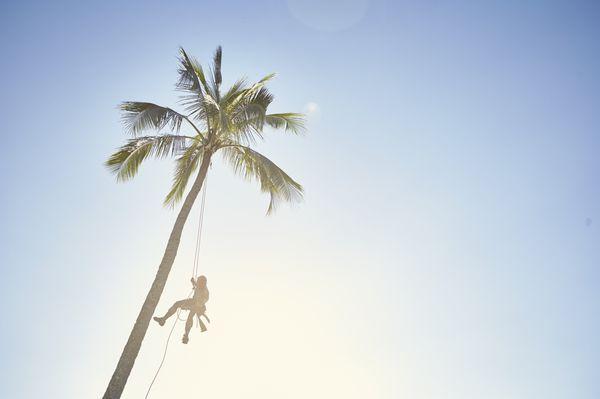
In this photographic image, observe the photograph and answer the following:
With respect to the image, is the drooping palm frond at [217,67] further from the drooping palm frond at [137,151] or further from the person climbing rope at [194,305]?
the person climbing rope at [194,305]

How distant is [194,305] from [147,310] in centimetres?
139

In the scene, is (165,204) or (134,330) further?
(165,204)

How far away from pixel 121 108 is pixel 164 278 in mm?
4730

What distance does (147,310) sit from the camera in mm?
6395

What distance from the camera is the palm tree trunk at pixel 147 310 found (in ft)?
18.6

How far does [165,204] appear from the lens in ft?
31.2

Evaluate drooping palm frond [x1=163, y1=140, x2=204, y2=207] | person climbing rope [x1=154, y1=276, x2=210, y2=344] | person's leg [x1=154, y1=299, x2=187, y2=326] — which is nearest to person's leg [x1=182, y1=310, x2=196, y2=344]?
person climbing rope [x1=154, y1=276, x2=210, y2=344]

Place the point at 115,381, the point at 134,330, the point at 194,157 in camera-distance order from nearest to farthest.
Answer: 1. the point at 115,381
2. the point at 134,330
3. the point at 194,157

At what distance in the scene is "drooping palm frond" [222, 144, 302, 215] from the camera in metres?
8.89

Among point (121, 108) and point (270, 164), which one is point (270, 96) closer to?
point (270, 164)

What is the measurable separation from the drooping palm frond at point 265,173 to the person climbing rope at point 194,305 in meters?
2.88

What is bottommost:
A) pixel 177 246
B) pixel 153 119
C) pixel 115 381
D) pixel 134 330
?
pixel 115 381

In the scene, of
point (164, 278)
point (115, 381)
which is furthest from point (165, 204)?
point (115, 381)

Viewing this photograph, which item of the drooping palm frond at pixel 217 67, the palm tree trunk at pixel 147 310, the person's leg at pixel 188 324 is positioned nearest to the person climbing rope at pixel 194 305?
the person's leg at pixel 188 324
